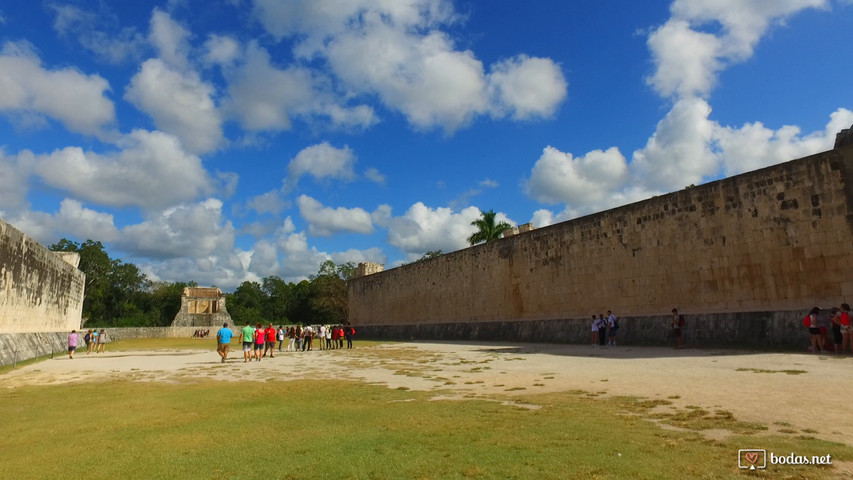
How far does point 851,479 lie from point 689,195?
12418 mm

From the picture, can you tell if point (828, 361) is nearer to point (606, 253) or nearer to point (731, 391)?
point (731, 391)

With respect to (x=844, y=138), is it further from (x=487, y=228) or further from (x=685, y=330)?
(x=487, y=228)

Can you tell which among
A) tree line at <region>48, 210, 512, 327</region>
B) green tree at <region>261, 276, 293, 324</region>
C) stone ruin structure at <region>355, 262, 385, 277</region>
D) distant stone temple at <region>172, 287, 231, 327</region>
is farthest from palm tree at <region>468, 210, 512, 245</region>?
green tree at <region>261, 276, 293, 324</region>

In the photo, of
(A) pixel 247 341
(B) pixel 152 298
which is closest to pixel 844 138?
(A) pixel 247 341

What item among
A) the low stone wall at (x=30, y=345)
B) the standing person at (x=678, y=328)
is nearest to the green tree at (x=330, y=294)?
the low stone wall at (x=30, y=345)

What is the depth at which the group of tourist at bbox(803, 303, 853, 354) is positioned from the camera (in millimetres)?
9539

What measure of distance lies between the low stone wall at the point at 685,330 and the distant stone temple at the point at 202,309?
33.4 metres

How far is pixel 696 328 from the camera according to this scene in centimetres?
1297

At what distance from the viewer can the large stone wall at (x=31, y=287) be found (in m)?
15.0

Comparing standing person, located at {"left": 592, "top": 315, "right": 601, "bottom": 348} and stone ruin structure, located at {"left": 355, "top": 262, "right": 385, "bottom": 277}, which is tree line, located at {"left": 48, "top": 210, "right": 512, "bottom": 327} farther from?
standing person, located at {"left": 592, "top": 315, "right": 601, "bottom": 348}

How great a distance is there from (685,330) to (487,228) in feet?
69.9

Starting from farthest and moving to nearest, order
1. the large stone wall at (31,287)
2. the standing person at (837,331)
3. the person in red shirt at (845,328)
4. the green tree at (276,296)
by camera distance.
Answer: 1. the green tree at (276,296)
2. the large stone wall at (31,287)
3. the standing person at (837,331)
4. the person in red shirt at (845,328)

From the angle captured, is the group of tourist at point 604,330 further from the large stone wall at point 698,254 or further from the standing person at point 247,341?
the standing person at point 247,341

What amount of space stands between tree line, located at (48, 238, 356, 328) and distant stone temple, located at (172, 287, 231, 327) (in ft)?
10.7
